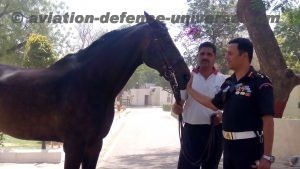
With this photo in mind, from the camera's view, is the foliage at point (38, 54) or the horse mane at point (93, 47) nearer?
the horse mane at point (93, 47)

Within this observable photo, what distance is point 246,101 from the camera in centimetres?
287

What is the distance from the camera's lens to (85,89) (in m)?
3.13

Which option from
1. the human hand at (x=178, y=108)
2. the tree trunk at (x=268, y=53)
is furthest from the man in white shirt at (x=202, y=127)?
the tree trunk at (x=268, y=53)

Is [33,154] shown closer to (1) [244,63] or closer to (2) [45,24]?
(1) [244,63]

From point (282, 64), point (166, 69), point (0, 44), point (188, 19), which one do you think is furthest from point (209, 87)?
point (0, 44)

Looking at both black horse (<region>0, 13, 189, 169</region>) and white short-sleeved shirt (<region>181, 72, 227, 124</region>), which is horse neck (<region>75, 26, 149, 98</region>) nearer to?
black horse (<region>0, 13, 189, 169</region>)

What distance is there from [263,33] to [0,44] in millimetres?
16150

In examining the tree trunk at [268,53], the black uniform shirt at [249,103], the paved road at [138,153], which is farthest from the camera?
the paved road at [138,153]

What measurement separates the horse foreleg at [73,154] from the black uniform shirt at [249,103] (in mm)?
1085

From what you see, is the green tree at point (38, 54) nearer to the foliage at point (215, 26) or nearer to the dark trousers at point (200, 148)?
the dark trousers at point (200, 148)

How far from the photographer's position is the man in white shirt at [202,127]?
381cm

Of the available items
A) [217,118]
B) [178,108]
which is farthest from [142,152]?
[178,108]

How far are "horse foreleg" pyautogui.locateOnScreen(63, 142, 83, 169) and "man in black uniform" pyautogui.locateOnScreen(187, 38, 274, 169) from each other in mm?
1078

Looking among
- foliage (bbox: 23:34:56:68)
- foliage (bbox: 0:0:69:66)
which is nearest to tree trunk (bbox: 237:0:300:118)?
foliage (bbox: 23:34:56:68)
